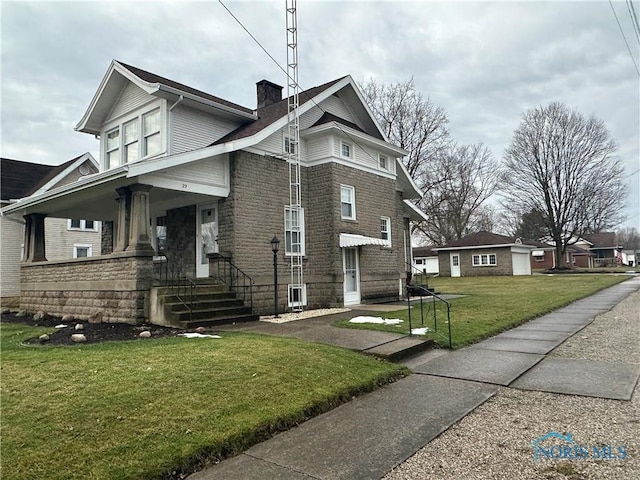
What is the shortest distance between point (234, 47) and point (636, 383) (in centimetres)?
1077

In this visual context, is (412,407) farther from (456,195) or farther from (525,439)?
(456,195)

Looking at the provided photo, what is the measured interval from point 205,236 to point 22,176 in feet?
52.5

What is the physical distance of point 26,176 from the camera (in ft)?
76.3

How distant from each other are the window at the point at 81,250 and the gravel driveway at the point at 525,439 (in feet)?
76.5

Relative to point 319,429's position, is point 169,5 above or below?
above

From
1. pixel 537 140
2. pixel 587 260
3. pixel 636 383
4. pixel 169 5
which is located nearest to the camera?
pixel 636 383

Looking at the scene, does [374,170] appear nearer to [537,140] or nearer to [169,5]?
[169,5]

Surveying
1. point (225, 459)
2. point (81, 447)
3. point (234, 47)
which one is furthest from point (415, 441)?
point (234, 47)

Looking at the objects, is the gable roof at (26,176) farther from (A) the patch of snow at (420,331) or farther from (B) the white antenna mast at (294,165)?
(A) the patch of snow at (420,331)

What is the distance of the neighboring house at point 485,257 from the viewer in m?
38.8

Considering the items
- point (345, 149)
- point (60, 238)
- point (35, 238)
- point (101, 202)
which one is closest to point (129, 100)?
point (101, 202)

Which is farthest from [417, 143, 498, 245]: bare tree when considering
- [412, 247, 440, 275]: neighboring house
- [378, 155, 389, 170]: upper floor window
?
[378, 155, 389, 170]: upper floor window

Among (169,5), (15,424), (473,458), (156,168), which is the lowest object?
(473,458)

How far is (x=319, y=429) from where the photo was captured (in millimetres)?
4297
